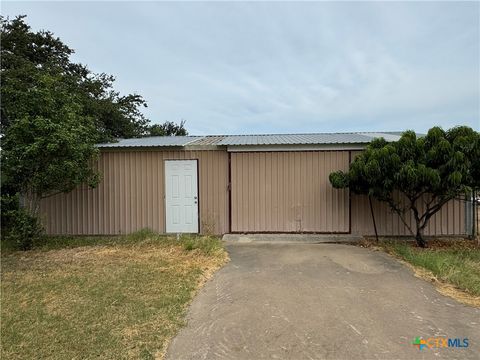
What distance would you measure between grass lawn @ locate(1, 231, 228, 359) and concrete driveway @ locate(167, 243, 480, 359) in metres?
0.34

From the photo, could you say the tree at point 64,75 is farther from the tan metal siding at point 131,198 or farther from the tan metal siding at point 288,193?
the tan metal siding at point 288,193

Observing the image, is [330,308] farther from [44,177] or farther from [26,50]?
[26,50]

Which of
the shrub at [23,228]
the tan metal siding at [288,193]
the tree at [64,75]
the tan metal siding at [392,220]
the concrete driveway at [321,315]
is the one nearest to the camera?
the concrete driveway at [321,315]

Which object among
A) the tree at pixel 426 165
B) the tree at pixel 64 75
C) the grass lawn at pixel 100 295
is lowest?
the grass lawn at pixel 100 295

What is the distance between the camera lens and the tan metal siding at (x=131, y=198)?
7887 mm

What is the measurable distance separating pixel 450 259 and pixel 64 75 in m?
16.4

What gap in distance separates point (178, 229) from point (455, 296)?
19.5ft

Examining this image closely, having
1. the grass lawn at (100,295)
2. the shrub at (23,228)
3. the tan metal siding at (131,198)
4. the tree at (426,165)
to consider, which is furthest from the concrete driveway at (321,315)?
the shrub at (23,228)

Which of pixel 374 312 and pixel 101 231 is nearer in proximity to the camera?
pixel 374 312

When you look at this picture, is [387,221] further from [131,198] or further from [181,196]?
[131,198]

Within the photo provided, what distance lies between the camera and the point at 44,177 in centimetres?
655

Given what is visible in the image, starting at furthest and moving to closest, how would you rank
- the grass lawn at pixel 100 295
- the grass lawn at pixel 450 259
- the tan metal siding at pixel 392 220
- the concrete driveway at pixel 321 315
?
the tan metal siding at pixel 392 220 → the grass lawn at pixel 450 259 → the grass lawn at pixel 100 295 → the concrete driveway at pixel 321 315

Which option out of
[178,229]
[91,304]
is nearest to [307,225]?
[178,229]

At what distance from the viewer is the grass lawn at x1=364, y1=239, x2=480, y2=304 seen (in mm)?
4445
